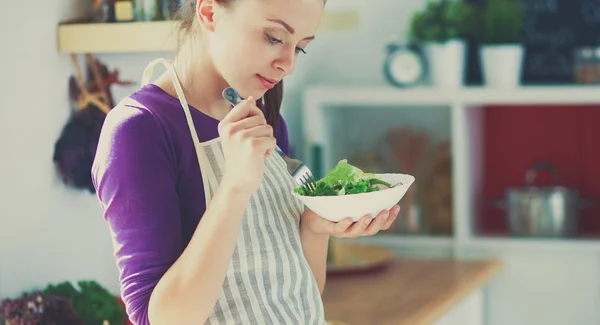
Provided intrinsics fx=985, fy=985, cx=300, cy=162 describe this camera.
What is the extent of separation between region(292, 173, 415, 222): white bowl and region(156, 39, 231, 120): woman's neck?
182 millimetres

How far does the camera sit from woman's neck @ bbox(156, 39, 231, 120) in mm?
1290

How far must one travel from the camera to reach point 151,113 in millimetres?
1207

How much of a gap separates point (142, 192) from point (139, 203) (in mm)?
13

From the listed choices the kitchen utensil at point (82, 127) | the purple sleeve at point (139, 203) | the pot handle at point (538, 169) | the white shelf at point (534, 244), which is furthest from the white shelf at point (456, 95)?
the purple sleeve at point (139, 203)

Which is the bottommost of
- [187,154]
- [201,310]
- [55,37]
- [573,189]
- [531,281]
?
[531,281]

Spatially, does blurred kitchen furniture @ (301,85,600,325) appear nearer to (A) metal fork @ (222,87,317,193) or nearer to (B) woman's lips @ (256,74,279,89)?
(A) metal fork @ (222,87,317,193)

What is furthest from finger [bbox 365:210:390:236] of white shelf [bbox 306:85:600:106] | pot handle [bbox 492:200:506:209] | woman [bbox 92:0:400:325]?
→ pot handle [bbox 492:200:506:209]

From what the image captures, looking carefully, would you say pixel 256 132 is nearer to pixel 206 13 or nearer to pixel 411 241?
pixel 206 13

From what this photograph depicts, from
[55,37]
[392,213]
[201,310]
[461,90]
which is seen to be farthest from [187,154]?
Answer: [461,90]

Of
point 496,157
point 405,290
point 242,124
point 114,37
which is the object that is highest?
point 114,37

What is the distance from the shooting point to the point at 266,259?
1331 millimetres

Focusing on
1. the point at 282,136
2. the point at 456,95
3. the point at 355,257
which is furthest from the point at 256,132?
the point at 456,95

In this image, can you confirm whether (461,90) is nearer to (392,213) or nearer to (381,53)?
(381,53)

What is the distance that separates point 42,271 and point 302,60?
4.79ft
